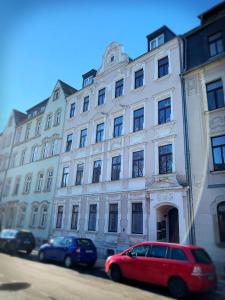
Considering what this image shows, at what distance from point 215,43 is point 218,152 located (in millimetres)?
6847

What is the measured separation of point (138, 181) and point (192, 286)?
872 centimetres

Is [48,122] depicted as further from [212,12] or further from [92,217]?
[212,12]

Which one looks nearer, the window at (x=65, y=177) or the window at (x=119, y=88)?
the window at (x=119, y=88)

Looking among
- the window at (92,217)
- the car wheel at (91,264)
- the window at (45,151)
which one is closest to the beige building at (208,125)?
the car wheel at (91,264)

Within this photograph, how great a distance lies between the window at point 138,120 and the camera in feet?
57.3

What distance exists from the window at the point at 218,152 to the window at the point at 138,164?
15.9 ft

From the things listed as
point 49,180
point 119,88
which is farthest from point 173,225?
point 49,180

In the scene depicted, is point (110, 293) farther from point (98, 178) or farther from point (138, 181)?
point (98, 178)

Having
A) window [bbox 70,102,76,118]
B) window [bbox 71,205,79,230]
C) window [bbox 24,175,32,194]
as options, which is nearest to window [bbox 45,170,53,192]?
window [bbox 24,175,32,194]

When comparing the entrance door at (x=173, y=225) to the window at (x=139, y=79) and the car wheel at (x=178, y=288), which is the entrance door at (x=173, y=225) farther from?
the window at (x=139, y=79)

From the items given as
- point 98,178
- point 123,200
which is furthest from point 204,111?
point 98,178

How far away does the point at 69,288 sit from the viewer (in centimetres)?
798

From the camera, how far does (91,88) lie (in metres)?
23.2

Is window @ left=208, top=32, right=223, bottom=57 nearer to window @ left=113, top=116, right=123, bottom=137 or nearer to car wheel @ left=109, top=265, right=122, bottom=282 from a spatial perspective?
window @ left=113, top=116, right=123, bottom=137
